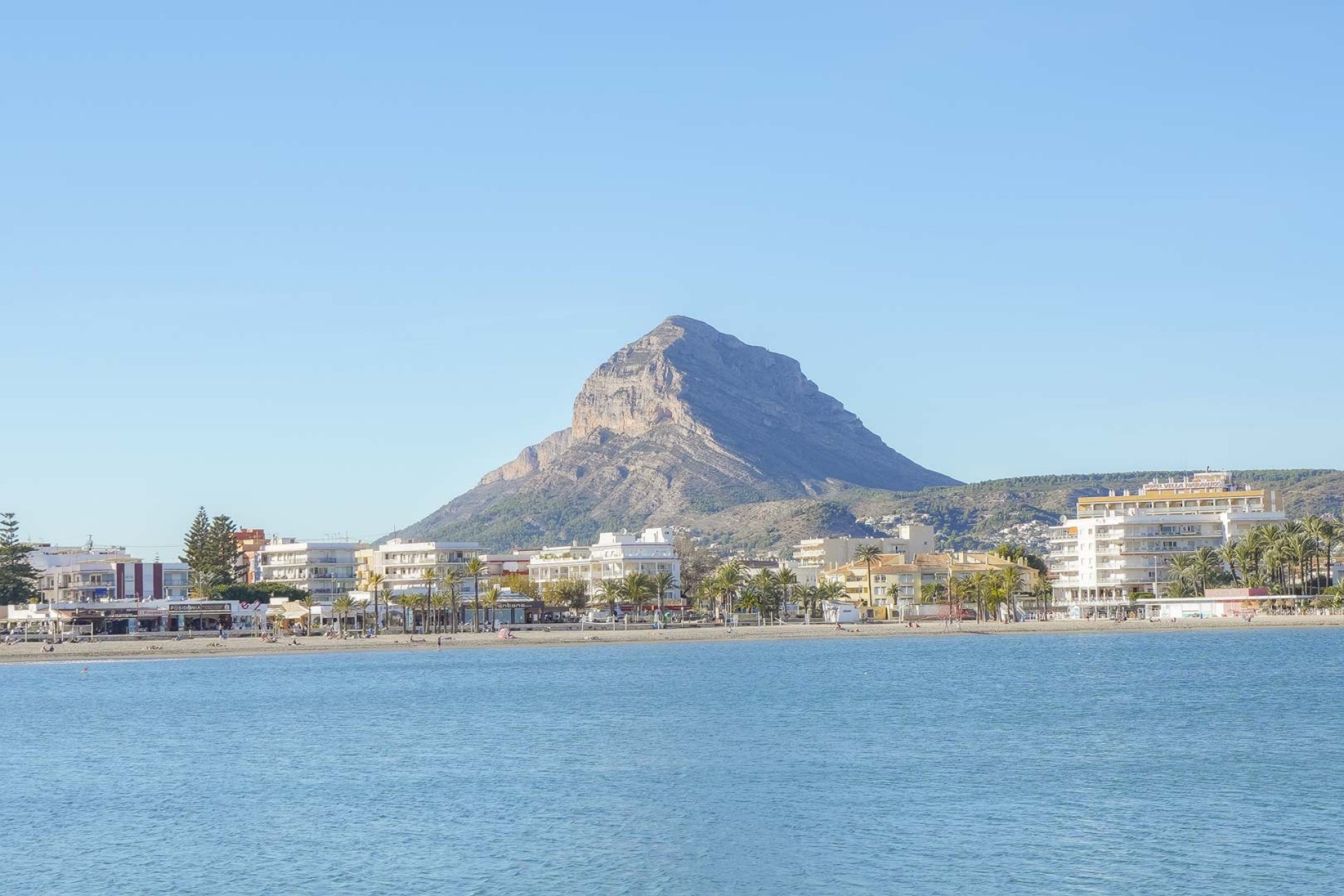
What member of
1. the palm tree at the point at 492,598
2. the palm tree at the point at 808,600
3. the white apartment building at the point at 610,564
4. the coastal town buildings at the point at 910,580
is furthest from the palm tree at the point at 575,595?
the coastal town buildings at the point at 910,580

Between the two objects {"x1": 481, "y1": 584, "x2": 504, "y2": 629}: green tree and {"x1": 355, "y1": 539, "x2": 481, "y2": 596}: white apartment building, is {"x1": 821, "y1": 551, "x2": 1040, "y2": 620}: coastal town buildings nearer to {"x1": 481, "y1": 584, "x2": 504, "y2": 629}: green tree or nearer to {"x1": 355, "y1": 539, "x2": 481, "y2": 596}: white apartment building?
{"x1": 355, "y1": 539, "x2": 481, "y2": 596}: white apartment building

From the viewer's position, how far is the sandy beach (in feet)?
400

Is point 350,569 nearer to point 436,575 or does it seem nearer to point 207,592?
point 436,575

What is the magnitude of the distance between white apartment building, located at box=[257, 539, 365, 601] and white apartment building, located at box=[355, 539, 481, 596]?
2.85 metres

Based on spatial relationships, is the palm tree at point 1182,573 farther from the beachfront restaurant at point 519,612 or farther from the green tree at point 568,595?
the beachfront restaurant at point 519,612

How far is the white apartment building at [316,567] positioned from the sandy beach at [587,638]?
33.1 m

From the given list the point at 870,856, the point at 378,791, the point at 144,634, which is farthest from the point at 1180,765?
the point at 144,634

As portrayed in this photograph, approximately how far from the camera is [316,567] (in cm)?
17475

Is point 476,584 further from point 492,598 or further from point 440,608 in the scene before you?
point 440,608

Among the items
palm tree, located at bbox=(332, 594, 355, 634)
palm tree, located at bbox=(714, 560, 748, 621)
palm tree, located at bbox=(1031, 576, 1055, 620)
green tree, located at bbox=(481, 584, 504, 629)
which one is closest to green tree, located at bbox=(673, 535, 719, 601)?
palm tree, located at bbox=(714, 560, 748, 621)

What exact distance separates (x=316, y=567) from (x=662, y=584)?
38072 mm

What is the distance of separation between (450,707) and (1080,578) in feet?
354

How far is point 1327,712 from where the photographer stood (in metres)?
62.7

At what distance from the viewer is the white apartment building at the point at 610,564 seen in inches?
6954
